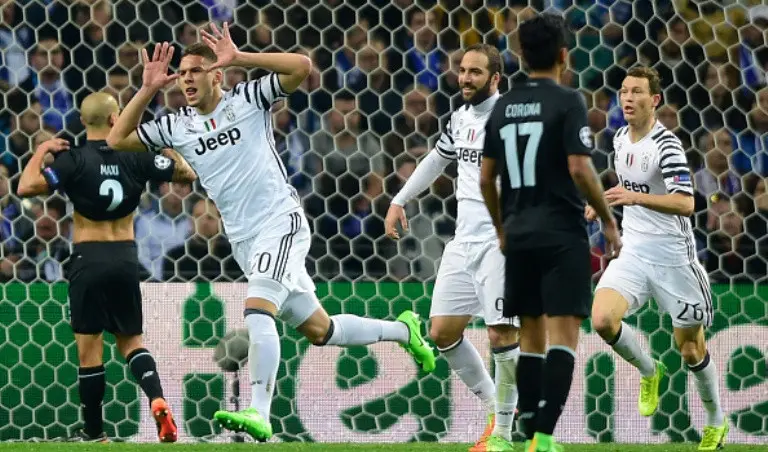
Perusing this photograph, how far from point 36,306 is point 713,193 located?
369 cm

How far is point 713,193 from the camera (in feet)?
26.7

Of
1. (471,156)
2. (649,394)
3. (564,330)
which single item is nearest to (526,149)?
(564,330)

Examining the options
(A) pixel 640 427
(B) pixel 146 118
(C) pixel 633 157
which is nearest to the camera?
(C) pixel 633 157

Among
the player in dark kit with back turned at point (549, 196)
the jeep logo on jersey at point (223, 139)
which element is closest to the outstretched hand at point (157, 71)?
the jeep logo on jersey at point (223, 139)

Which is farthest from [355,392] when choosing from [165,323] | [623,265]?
[623,265]

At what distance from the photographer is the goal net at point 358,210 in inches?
309

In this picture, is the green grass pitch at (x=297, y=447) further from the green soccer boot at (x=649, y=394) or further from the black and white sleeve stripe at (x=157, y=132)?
the black and white sleeve stripe at (x=157, y=132)

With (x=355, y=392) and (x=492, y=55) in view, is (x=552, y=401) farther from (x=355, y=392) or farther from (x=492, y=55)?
(x=355, y=392)

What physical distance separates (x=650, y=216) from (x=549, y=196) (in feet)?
7.06

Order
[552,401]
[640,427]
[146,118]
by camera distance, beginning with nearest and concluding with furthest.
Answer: [552,401]
[640,427]
[146,118]

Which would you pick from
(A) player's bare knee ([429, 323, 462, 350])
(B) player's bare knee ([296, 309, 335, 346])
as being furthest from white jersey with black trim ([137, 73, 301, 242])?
(A) player's bare knee ([429, 323, 462, 350])

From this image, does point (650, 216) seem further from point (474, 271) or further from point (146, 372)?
point (146, 372)

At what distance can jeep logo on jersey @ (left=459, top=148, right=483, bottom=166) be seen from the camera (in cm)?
657

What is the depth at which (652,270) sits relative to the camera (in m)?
7.09
